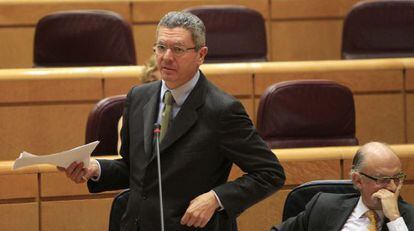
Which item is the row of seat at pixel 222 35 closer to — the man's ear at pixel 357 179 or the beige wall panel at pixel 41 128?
the beige wall panel at pixel 41 128

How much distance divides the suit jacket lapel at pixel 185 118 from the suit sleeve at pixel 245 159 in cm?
4

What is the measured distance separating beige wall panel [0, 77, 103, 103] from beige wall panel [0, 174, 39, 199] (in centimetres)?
61

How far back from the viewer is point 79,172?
1.36 metres

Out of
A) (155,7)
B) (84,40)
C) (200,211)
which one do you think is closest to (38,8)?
(84,40)

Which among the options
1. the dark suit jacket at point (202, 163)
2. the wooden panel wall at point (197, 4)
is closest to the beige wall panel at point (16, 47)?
the wooden panel wall at point (197, 4)

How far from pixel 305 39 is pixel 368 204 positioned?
71.7 inches

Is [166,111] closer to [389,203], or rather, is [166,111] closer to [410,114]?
[389,203]

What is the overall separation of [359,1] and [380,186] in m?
1.93

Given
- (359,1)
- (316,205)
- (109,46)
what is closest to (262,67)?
(109,46)

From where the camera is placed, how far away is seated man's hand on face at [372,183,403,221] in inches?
61.4

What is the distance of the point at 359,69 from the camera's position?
108 inches

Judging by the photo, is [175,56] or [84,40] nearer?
→ [175,56]

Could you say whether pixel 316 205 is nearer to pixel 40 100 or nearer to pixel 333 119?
pixel 333 119

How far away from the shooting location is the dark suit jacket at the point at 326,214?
1.62 meters
